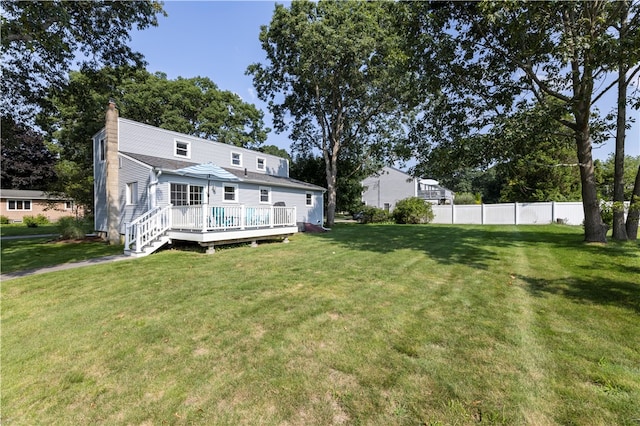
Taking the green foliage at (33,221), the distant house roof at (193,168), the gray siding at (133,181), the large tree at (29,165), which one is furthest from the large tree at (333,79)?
the large tree at (29,165)

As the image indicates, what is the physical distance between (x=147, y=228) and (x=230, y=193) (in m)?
5.19

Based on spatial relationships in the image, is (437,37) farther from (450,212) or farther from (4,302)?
(450,212)

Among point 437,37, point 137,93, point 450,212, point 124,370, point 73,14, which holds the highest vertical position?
point 137,93

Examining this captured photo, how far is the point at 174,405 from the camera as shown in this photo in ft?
7.57

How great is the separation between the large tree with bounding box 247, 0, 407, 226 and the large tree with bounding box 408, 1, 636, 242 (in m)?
5.84

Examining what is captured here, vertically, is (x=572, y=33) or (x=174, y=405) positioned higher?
(x=572, y=33)

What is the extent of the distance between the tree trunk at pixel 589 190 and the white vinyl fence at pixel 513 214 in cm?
1181

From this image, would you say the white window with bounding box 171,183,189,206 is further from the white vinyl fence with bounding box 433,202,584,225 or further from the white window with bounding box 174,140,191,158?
the white vinyl fence with bounding box 433,202,584,225

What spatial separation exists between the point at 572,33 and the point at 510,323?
8.23 metres

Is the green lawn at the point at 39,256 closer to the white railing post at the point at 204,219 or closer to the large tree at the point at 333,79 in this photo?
the white railing post at the point at 204,219

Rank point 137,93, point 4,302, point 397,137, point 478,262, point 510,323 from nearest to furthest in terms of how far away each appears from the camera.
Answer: point 510,323 < point 4,302 < point 478,262 < point 397,137 < point 137,93

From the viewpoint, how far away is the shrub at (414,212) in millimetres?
22062

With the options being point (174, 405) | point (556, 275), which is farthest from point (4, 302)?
point (556, 275)

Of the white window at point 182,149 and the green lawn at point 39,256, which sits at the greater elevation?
the white window at point 182,149
